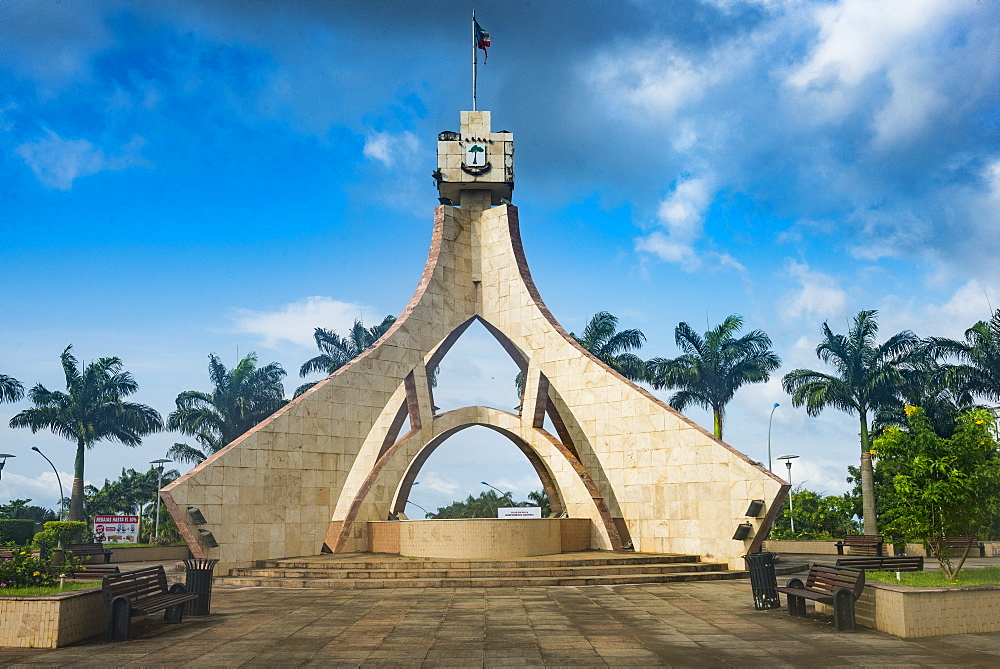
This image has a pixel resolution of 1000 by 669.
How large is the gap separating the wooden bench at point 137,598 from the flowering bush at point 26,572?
1.13 meters

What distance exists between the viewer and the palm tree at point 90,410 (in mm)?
37219

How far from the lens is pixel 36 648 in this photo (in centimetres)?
892

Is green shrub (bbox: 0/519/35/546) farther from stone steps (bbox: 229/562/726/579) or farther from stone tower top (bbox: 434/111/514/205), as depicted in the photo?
stone tower top (bbox: 434/111/514/205)

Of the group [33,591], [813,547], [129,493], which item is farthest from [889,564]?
[129,493]

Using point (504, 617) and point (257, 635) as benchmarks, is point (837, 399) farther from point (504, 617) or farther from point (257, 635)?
point (257, 635)

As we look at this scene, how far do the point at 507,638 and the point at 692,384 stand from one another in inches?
992

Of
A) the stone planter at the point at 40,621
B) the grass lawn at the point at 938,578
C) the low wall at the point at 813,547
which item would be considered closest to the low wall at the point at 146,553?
the stone planter at the point at 40,621

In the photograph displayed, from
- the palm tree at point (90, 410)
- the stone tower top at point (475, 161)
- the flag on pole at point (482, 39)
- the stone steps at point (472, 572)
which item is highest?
the flag on pole at point (482, 39)

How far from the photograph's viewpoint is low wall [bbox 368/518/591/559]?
57.0 feet

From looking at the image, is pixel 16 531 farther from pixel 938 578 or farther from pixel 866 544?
pixel 938 578

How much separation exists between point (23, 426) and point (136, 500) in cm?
1414

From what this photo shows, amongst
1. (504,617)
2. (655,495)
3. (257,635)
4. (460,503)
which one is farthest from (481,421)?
(460,503)

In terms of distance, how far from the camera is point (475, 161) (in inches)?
979

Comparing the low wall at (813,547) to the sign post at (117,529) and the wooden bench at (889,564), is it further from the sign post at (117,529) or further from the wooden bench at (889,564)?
the sign post at (117,529)
